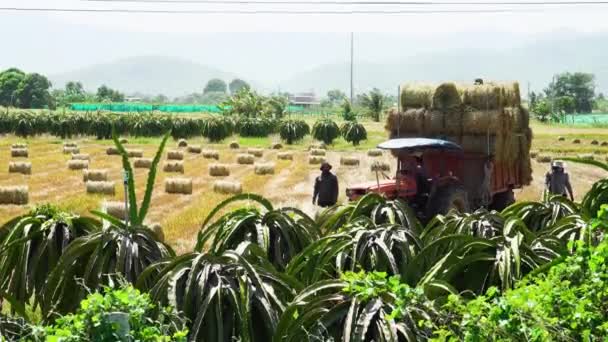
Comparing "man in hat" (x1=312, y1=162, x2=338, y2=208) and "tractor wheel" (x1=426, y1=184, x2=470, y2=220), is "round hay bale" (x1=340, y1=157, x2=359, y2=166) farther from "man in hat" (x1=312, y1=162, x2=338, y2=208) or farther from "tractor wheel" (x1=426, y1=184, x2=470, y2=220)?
"tractor wheel" (x1=426, y1=184, x2=470, y2=220)

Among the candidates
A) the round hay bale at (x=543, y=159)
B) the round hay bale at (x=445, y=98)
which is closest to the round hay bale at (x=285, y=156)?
the round hay bale at (x=543, y=159)

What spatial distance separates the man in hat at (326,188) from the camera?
2227 centimetres

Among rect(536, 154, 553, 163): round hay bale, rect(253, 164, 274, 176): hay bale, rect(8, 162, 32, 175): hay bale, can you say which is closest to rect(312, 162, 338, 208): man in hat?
rect(253, 164, 274, 176): hay bale

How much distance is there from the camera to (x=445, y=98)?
22438 millimetres

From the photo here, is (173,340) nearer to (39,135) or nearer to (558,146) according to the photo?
(558,146)

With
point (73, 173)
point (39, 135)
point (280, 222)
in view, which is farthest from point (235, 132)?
point (280, 222)

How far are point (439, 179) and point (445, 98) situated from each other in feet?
12.5

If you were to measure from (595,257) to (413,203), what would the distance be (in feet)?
43.4

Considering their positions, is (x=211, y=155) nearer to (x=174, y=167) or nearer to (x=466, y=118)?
(x=174, y=167)

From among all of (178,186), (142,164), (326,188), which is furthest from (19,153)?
(326,188)

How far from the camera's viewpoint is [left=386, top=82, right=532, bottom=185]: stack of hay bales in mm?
21797

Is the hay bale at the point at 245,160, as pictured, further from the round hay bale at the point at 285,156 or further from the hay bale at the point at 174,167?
the hay bale at the point at 174,167

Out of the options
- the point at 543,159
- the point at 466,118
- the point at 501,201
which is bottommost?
the point at 543,159

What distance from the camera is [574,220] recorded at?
9.26 meters
